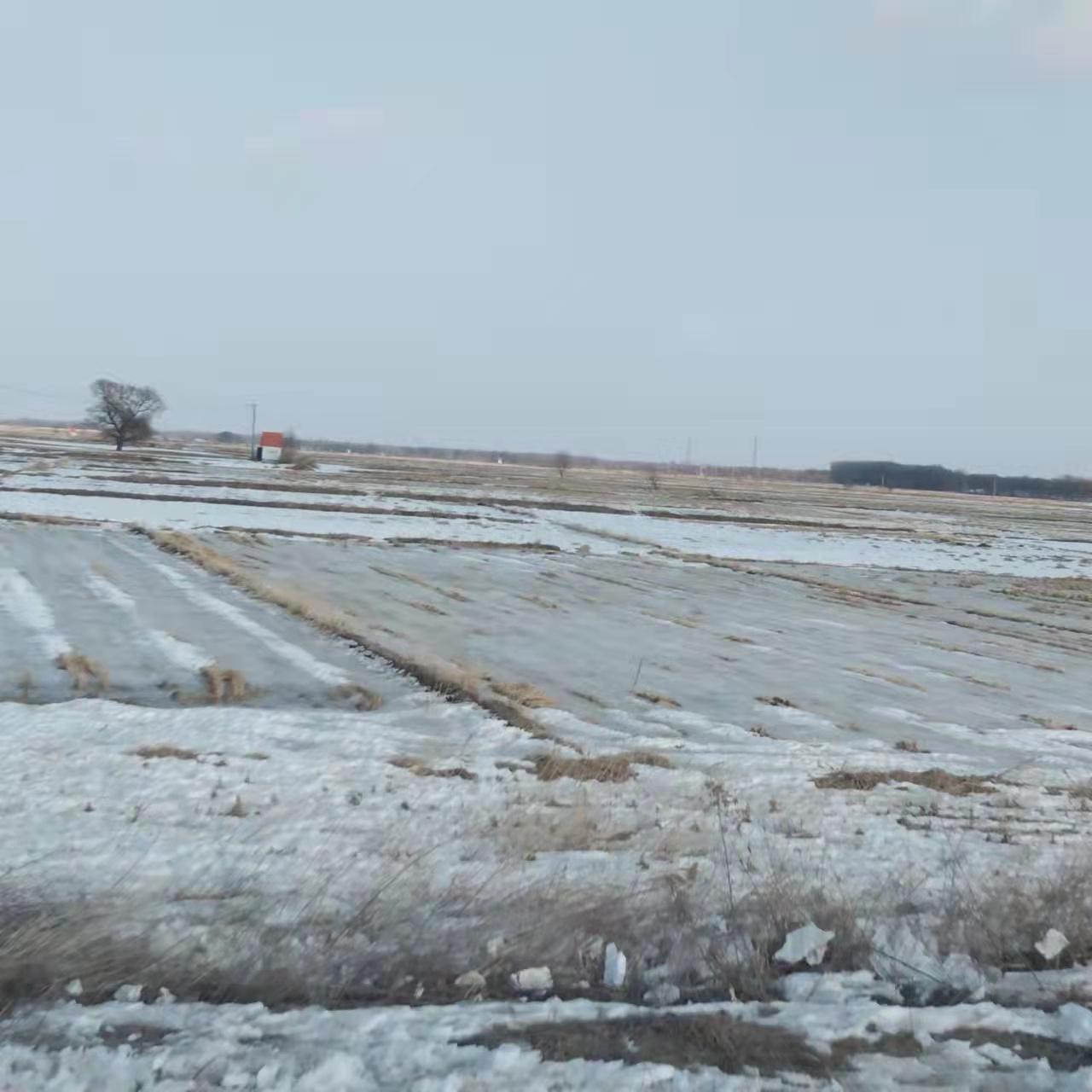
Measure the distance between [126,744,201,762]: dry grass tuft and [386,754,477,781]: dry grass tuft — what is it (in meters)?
1.64

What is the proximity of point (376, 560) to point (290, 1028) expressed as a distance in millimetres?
21037

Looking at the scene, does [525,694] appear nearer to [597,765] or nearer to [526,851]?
[597,765]

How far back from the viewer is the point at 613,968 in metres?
4.46

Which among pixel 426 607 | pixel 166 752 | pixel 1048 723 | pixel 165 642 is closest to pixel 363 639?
pixel 165 642

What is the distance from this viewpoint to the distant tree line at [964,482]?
16512 centimetres

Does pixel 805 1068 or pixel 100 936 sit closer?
pixel 805 1068

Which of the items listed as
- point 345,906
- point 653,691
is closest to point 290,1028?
point 345,906

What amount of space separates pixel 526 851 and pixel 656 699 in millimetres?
5686

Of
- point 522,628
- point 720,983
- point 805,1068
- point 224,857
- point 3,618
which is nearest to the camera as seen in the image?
point 805,1068

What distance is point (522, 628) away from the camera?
1612 cm

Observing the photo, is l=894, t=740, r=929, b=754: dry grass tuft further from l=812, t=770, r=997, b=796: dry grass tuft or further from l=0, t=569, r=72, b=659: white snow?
l=0, t=569, r=72, b=659: white snow

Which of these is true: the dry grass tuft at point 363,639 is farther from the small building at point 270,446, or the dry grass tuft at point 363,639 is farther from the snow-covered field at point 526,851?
the small building at point 270,446

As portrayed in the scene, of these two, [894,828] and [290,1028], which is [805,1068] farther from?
[894,828]

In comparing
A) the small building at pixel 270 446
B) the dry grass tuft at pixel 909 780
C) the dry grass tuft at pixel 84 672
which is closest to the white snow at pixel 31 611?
the dry grass tuft at pixel 84 672
